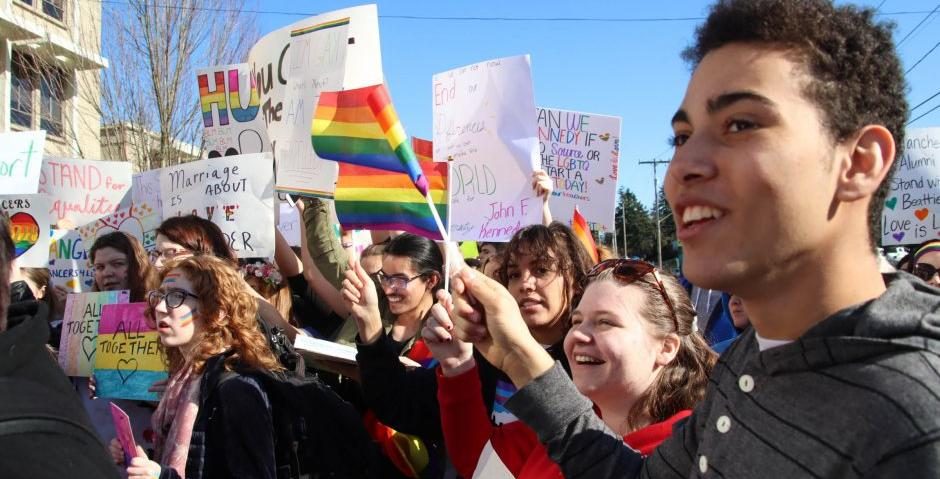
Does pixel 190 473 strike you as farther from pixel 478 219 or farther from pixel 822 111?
pixel 822 111

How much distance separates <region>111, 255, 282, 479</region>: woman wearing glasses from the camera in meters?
2.66

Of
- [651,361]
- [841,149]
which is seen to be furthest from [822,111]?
[651,361]

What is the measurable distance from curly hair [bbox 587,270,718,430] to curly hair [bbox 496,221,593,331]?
0.74m

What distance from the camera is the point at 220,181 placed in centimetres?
502

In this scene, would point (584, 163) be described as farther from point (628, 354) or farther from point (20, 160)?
point (20, 160)

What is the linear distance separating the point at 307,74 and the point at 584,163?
2531mm

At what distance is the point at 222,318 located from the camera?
3059 millimetres

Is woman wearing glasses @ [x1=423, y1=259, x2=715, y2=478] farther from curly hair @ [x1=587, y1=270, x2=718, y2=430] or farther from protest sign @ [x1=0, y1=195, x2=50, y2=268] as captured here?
protest sign @ [x1=0, y1=195, x2=50, y2=268]

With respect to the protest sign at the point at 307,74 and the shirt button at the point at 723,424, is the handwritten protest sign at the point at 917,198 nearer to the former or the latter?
the protest sign at the point at 307,74

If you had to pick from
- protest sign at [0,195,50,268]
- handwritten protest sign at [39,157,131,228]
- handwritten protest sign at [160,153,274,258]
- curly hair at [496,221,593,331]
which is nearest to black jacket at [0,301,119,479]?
curly hair at [496,221,593,331]

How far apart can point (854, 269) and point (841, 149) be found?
0.60ft

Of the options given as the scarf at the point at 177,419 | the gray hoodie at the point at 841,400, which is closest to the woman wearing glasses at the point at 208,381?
the scarf at the point at 177,419

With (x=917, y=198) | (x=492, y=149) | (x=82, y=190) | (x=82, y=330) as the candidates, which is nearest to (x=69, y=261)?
(x=82, y=190)

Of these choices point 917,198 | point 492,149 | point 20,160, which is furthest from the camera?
point 917,198
